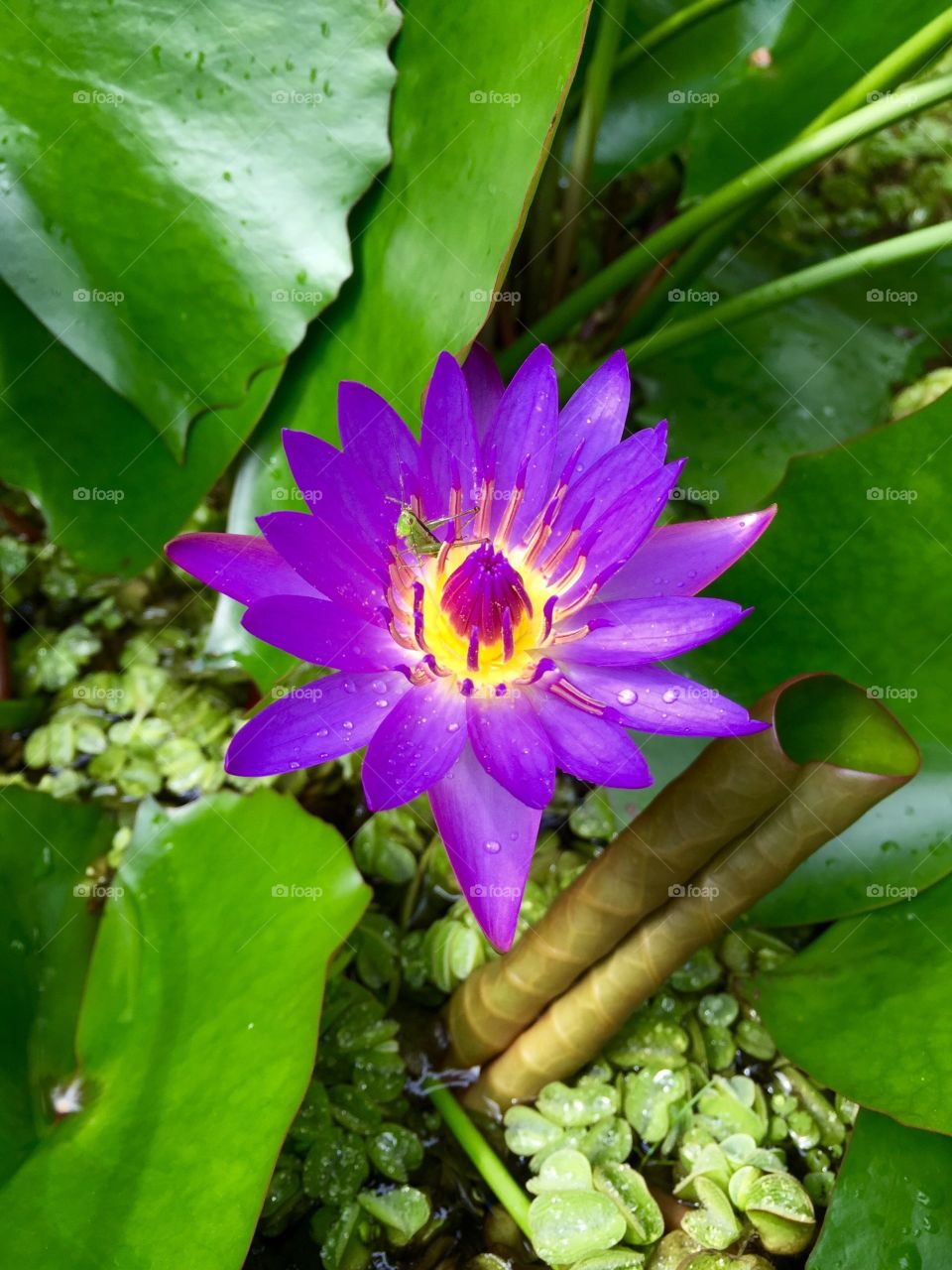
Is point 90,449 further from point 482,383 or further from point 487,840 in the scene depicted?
point 487,840

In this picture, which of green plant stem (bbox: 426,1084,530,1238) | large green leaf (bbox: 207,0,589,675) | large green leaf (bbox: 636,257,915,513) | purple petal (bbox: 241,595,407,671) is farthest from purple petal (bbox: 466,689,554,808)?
large green leaf (bbox: 636,257,915,513)

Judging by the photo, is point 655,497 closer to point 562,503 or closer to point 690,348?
point 562,503

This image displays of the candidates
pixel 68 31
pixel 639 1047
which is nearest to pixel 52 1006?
pixel 639 1047

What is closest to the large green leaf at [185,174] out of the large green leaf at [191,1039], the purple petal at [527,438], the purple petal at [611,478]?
the purple petal at [527,438]

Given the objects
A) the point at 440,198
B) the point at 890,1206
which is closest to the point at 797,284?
the point at 440,198

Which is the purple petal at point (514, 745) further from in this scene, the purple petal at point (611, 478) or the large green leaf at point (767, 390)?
the large green leaf at point (767, 390)

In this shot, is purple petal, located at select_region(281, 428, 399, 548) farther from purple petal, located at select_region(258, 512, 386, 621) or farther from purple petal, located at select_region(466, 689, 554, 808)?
purple petal, located at select_region(466, 689, 554, 808)

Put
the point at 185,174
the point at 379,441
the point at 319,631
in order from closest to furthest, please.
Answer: the point at 319,631 → the point at 379,441 → the point at 185,174
